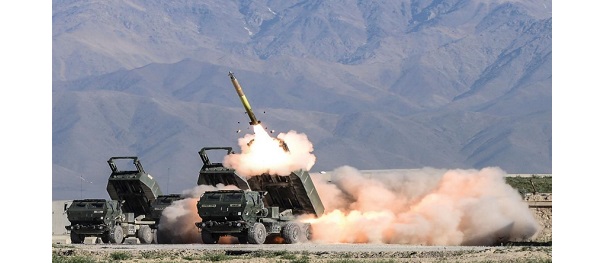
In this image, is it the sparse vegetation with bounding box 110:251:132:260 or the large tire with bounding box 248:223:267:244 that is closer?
the sparse vegetation with bounding box 110:251:132:260

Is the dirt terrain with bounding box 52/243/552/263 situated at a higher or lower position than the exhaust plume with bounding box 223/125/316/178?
lower

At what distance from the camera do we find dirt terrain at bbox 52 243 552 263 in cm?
4034

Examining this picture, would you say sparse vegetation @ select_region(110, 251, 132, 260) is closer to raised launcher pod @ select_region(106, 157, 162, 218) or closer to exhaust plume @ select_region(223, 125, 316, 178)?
exhaust plume @ select_region(223, 125, 316, 178)

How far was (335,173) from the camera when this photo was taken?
5769 cm

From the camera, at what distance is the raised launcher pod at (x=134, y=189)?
56531mm

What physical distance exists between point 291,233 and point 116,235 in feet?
24.7

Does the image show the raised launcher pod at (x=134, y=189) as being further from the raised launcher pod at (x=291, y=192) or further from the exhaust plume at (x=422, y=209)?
the exhaust plume at (x=422, y=209)

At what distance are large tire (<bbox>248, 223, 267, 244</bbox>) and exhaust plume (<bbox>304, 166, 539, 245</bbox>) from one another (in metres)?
2.58

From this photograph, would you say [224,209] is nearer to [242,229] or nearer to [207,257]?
[242,229]

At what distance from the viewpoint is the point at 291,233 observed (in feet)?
168

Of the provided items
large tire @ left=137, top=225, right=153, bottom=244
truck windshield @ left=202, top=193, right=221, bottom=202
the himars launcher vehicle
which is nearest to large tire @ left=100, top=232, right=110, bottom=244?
large tire @ left=137, top=225, right=153, bottom=244

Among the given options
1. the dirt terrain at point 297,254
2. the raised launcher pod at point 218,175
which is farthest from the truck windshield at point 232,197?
the raised launcher pod at point 218,175
